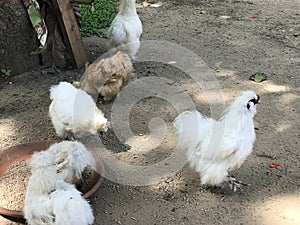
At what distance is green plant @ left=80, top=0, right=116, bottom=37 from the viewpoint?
267 inches

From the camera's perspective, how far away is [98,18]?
7141 mm

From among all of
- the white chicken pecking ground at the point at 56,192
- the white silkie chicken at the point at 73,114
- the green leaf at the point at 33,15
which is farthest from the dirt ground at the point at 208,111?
the green leaf at the point at 33,15

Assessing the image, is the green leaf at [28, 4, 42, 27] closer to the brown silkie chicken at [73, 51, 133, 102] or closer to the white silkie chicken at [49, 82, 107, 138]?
the brown silkie chicken at [73, 51, 133, 102]

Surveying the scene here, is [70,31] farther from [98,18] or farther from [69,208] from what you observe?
[69,208]

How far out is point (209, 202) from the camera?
3.62 m

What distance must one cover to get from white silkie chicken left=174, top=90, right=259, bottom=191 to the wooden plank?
8.01ft

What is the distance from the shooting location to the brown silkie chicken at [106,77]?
482cm

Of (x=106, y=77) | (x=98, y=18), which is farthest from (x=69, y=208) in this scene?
(x=98, y=18)

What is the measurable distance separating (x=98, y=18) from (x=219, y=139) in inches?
170

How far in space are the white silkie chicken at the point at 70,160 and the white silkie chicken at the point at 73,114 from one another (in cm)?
51

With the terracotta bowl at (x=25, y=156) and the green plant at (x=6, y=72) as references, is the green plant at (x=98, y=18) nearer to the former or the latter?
the green plant at (x=6, y=72)

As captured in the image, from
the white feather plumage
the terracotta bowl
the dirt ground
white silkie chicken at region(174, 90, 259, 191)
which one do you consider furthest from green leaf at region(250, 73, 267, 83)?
the white feather plumage

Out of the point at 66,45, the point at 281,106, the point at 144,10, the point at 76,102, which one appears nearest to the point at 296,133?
the point at 281,106

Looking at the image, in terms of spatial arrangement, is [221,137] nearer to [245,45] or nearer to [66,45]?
[66,45]
